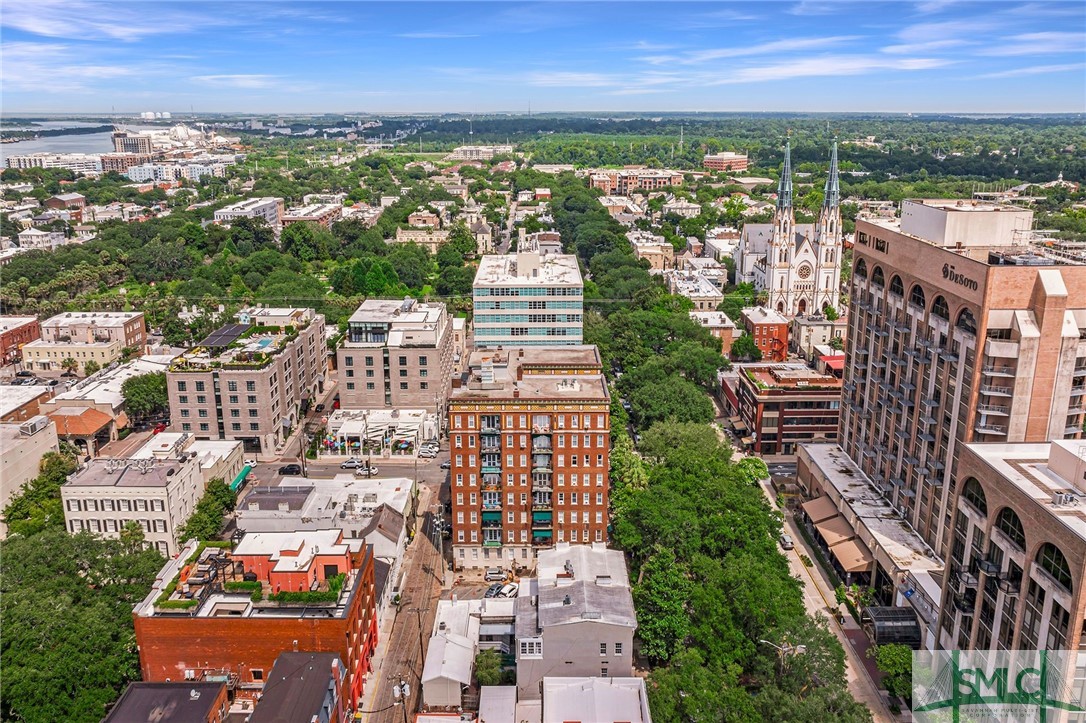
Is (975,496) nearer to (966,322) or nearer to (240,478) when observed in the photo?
(966,322)

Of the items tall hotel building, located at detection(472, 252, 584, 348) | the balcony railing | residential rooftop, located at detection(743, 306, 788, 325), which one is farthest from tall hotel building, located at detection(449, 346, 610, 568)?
residential rooftop, located at detection(743, 306, 788, 325)

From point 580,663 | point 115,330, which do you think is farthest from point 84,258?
point 580,663

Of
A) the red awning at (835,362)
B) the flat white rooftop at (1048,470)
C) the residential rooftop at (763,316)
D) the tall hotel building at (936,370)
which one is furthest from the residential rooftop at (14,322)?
the flat white rooftop at (1048,470)

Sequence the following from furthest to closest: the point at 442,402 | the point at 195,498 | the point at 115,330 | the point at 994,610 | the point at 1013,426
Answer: the point at 115,330 → the point at 442,402 → the point at 195,498 → the point at 1013,426 → the point at 994,610

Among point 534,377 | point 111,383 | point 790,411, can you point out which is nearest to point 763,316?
point 790,411

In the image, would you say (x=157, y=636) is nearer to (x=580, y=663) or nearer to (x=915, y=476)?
(x=580, y=663)

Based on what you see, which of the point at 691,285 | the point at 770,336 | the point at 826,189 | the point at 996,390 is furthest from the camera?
the point at 691,285

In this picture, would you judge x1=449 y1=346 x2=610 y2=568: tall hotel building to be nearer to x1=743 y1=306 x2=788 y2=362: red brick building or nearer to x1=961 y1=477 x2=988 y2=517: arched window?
x1=961 y1=477 x2=988 y2=517: arched window
